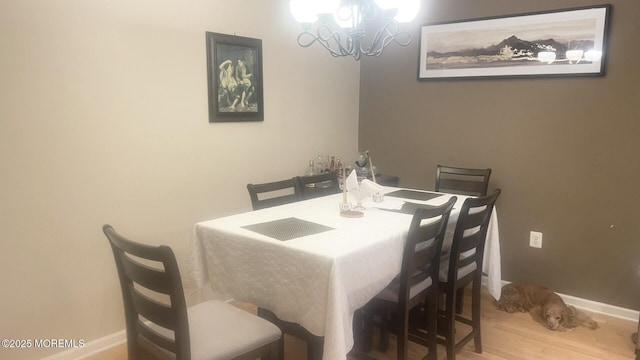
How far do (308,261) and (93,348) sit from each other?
157 centimetres

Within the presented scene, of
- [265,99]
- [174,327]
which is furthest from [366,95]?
[174,327]

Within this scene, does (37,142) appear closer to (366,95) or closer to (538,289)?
(366,95)

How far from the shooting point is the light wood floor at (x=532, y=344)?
252 cm

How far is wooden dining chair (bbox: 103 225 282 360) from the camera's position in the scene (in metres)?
1.47

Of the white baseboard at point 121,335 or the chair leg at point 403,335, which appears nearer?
the chair leg at point 403,335

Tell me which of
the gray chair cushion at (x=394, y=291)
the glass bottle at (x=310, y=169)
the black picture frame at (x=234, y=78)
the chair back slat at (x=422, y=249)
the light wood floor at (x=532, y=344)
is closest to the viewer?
the chair back slat at (x=422, y=249)

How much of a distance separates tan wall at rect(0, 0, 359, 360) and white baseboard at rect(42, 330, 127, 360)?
1.5 inches

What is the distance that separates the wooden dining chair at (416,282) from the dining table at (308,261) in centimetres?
7

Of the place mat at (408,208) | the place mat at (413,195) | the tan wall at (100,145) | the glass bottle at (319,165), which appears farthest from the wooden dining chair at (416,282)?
the glass bottle at (319,165)

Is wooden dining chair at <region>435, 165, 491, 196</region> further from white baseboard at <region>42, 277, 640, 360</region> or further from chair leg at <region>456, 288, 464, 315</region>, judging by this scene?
white baseboard at <region>42, 277, 640, 360</region>

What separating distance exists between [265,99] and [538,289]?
2.30 meters

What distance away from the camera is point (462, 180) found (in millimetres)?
3541

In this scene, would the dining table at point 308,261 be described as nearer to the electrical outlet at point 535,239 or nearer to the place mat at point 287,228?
the place mat at point 287,228

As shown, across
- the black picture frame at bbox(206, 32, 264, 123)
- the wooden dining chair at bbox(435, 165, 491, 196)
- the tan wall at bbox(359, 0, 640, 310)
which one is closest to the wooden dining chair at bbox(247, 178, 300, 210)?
the black picture frame at bbox(206, 32, 264, 123)
